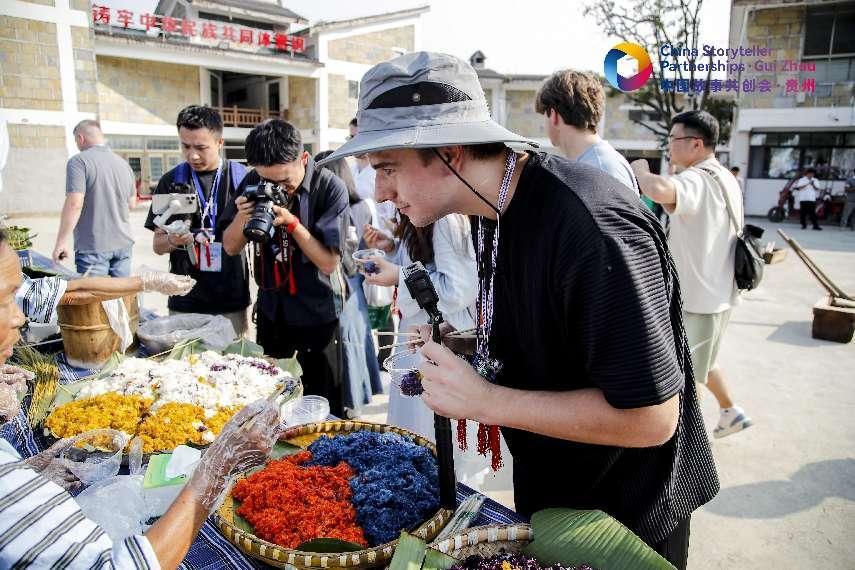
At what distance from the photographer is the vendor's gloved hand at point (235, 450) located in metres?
1.17

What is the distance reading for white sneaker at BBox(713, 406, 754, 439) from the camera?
12.3ft

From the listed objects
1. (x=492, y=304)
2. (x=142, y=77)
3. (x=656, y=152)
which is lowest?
(x=492, y=304)

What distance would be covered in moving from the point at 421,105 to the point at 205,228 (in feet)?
8.26

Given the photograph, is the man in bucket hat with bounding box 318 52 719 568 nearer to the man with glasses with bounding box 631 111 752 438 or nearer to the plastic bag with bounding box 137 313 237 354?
the plastic bag with bounding box 137 313 237 354

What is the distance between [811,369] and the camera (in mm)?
5023

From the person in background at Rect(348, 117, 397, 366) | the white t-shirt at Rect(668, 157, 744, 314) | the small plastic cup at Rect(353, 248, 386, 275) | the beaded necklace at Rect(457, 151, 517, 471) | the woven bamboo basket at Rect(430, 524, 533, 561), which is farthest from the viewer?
the person in background at Rect(348, 117, 397, 366)

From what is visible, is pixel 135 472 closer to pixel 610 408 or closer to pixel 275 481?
pixel 275 481

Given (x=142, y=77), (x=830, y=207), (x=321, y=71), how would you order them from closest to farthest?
(x=830, y=207), (x=142, y=77), (x=321, y=71)

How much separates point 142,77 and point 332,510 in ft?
81.1

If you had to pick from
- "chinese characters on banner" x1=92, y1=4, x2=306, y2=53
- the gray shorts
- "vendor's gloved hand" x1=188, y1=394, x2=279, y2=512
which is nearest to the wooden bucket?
"vendor's gloved hand" x1=188, y1=394, x2=279, y2=512

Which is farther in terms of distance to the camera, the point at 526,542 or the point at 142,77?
the point at 142,77

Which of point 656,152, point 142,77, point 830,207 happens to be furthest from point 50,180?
point 656,152

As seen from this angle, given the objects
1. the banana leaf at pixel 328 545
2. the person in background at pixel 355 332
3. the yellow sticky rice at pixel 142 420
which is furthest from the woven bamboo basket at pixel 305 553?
the person in background at pixel 355 332

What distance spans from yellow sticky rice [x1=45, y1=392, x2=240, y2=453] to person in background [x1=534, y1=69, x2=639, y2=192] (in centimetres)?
213
